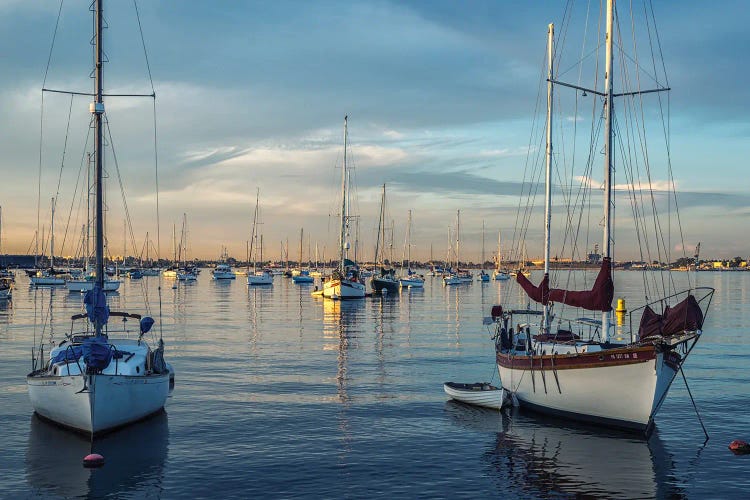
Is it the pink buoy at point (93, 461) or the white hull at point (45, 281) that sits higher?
the white hull at point (45, 281)

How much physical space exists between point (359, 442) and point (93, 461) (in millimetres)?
8295

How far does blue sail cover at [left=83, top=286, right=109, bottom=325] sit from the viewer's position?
2484 centimetres

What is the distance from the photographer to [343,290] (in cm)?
9994

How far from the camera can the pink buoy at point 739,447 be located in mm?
22422

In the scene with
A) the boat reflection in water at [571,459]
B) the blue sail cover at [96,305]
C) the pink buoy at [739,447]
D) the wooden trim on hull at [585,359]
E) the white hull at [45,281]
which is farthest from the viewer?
the white hull at [45,281]

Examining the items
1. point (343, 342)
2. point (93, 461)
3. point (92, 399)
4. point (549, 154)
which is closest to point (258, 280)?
point (343, 342)

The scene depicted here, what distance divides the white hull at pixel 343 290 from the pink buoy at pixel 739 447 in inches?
3096

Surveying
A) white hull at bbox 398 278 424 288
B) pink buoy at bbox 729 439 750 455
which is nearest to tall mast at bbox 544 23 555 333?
pink buoy at bbox 729 439 750 455

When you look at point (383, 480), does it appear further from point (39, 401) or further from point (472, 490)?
point (39, 401)

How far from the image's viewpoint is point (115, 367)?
23.5 m

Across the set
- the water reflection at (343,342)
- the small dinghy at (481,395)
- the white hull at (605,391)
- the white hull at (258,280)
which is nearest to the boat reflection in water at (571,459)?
the white hull at (605,391)

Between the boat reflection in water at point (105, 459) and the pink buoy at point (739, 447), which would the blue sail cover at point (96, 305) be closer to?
the boat reflection in water at point (105, 459)

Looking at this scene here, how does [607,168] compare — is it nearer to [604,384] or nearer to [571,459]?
[604,384]

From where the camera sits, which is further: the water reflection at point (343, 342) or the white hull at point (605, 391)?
the water reflection at point (343, 342)
